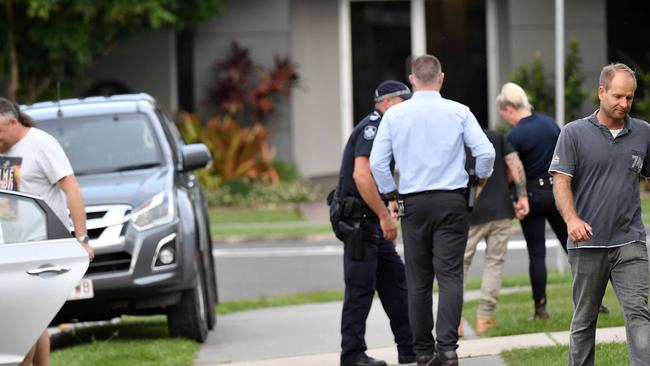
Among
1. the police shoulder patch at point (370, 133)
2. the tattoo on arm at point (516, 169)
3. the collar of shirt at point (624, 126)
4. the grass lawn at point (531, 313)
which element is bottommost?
the grass lawn at point (531, 313)

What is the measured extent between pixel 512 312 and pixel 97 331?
143 inches

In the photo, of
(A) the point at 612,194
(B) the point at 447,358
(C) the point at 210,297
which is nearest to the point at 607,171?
(A) the point at 612,194

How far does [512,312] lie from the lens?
427 inches

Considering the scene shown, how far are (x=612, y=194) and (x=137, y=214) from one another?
14.2ft

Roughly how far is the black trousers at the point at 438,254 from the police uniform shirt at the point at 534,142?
215 cm

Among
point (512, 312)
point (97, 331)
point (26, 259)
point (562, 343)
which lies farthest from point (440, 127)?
point (97, 331)

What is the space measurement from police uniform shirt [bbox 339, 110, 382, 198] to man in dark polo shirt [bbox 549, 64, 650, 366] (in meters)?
1.76

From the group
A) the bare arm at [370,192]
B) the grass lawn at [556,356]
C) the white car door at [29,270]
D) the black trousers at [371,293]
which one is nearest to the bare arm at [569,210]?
the grass lawn at [556,356]

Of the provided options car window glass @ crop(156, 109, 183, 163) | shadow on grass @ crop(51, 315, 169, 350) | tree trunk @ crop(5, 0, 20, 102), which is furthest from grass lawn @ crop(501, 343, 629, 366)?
tree trunk @ crop(5, 0, 20, 102)

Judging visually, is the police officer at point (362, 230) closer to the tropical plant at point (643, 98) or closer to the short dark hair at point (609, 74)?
the short dark hair at point (609, 74)

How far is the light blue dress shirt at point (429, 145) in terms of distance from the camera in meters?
8.02

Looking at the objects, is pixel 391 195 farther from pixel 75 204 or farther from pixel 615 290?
pixel 75 204

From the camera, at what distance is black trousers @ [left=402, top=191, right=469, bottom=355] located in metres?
8.00

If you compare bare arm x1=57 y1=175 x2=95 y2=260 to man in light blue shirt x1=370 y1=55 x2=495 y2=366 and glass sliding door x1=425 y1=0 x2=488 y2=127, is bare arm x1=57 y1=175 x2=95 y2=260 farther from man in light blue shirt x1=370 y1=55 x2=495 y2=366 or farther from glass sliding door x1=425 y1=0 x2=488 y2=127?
glass sliding door x1=425 y1=0 x2=488 y2=127
